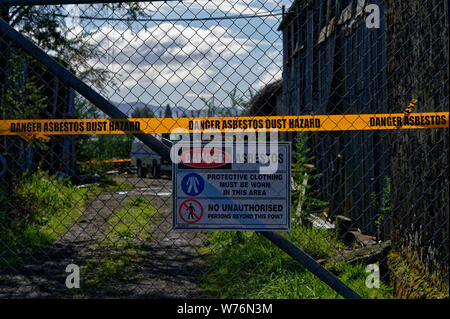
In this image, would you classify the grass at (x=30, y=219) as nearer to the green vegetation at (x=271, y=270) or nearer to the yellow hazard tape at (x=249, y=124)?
the green vegetation at (x=271, y=270)

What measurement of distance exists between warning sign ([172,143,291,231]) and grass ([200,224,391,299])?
845 millimetres

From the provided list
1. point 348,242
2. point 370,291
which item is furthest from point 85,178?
point 370,291

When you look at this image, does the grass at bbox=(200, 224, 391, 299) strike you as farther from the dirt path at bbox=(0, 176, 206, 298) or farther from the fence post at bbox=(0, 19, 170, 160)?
the fence post at bbox=(0, 19, 170, 160)

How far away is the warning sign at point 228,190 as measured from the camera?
2.90 m

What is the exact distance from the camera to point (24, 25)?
317 inches

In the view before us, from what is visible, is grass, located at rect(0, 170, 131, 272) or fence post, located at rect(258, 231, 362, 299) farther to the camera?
grass, located at rect(0, 170, 131, 272)

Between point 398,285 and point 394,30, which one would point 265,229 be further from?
point 394,30

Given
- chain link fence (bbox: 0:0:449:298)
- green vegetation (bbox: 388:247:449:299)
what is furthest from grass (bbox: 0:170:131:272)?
green vegetation (bbox: 388:247:449:299)

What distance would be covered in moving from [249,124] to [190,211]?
2.20 feet

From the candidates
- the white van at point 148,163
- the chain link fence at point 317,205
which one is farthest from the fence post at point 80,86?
the white van at point 148,163

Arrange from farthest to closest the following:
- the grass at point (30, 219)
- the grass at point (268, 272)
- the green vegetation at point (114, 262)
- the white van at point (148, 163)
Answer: the white van at point (148, 163), the grass at point (30, 219), the green vegetation at point (114, 262), the grass at point (268, 272)

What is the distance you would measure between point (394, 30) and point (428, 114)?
29.6 inches

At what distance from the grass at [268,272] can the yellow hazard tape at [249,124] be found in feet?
3.96

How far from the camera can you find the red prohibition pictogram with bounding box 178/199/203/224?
2.91 meters
